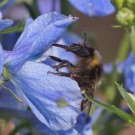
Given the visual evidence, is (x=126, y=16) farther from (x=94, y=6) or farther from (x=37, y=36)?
(x=94, y=6)

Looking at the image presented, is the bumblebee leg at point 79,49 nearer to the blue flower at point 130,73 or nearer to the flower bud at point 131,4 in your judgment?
the flower bud at point 131,4

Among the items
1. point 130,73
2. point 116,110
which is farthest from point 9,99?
point 130,73

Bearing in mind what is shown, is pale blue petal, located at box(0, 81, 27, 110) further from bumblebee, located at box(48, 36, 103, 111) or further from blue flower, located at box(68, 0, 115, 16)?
blue flower, located at box(68, 0, 115, 16)

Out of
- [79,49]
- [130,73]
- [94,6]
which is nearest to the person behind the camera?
[79,49]

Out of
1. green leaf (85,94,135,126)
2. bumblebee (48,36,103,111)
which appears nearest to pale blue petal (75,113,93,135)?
bumblebee (48,36,103,111)

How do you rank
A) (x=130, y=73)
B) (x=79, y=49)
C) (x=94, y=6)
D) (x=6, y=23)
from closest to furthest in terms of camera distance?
(x=6, y=23) < (x=79, y=49) < (x=94, y=6) < (x=130, y=73)

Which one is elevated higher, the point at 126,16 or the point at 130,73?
the point at 126,16

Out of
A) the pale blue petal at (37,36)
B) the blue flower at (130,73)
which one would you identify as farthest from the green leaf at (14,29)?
the blue flower at (130,73)
